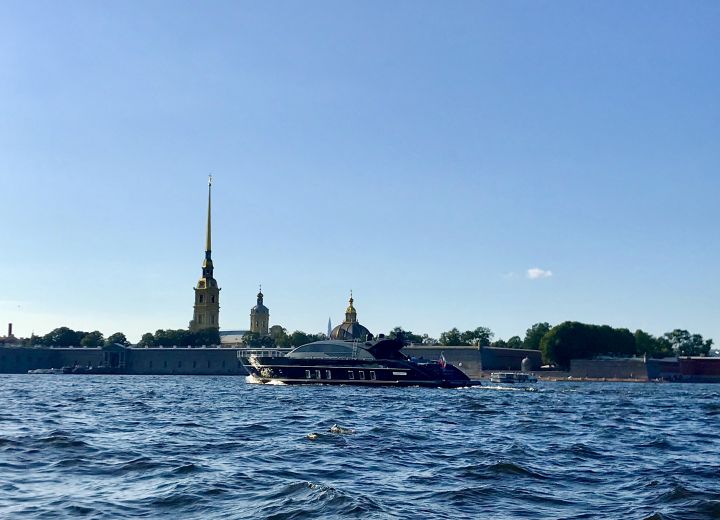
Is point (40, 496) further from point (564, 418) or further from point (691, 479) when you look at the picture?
point (564, 418)

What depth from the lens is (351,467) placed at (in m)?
23.0

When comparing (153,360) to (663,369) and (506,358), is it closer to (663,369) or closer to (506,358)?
(506,358)

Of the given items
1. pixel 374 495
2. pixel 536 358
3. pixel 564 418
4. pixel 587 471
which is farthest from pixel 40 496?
pixel 536 358

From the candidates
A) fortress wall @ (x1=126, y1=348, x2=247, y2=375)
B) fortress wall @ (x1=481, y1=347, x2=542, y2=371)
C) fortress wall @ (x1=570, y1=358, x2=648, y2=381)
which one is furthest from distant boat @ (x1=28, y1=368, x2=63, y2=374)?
fortress wall @ (x1=570, y1=358, x2=648, y2=381)

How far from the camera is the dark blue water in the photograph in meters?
17.5

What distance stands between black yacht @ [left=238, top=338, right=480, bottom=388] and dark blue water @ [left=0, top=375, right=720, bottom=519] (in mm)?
44156

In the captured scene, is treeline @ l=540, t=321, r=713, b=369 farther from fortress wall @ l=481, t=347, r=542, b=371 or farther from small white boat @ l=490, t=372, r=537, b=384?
small white boat @ l=490, t=372, r=537, b=384

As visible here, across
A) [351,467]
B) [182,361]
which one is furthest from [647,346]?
[351,467]

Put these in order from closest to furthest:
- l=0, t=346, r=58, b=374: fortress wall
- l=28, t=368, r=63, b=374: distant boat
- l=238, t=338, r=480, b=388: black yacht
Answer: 1. l=238, t=338, r=480, b=388: black yacht
2. l=28, t=368, r=63, b=374: distant boat
3. l=0, t=346, r=58, b=374: fortress wall

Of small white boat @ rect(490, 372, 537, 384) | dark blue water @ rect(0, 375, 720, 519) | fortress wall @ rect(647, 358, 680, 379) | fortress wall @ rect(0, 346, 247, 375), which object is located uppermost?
fortress wall @ rect(0, 346, 247, 375)

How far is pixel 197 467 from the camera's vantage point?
22.2m

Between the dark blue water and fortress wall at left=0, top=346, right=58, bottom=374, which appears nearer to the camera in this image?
the dark blue water

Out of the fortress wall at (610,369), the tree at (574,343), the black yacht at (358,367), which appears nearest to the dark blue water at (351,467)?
the black yacht at (358,367)

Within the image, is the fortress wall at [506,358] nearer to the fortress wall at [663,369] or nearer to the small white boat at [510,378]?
the fortress wall at [663,369]
